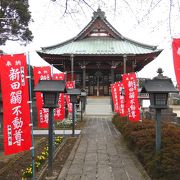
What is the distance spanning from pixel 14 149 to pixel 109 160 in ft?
9.51

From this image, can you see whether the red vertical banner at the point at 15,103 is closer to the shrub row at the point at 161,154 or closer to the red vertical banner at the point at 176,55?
the shrub row at the point at 161,154

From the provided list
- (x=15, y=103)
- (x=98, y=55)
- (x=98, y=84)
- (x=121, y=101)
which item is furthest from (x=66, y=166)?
(x=98, y=84)

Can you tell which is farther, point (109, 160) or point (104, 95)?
point (104, 95)

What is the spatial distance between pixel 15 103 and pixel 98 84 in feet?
97.8

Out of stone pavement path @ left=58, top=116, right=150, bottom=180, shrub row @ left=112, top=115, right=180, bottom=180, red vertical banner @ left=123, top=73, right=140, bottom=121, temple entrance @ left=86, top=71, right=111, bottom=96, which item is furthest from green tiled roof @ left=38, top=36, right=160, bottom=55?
shrub row @ left=112, top=115, right=180, bottom=180

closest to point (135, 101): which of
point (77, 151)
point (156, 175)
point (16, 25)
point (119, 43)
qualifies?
point (77, 151)

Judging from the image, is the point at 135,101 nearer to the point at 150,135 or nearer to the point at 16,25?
the point at 150,135

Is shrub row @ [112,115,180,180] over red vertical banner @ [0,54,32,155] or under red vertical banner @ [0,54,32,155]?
under

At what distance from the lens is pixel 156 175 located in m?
6.71

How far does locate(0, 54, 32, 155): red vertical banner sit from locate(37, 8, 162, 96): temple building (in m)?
24.5

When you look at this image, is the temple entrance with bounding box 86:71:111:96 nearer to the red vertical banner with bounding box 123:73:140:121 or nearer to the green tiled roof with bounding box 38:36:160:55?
the green tiled roof with bounding box 38:36:160:55

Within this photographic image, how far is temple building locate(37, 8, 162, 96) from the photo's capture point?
1293 inches

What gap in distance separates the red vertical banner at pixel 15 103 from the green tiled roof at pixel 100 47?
83.1 ft

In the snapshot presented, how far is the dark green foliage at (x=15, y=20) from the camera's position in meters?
19.0
